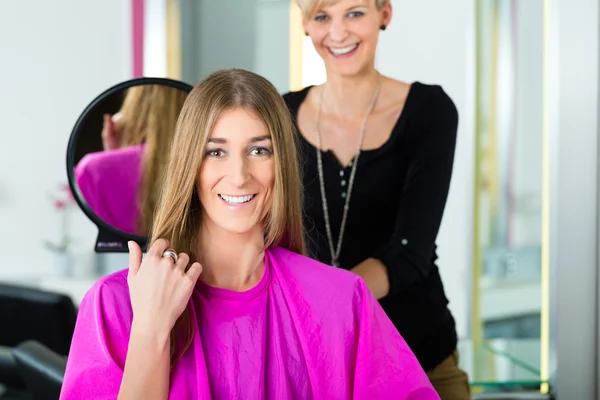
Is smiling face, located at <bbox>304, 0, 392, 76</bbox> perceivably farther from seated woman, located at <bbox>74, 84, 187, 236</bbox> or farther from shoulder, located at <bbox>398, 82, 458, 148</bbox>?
seated woman, located at <bbox>74, 84, 187, 236</bbox>

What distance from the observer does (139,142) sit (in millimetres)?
1992

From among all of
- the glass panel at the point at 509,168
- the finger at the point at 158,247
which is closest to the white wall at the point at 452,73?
the glass panel at the point at 509,168

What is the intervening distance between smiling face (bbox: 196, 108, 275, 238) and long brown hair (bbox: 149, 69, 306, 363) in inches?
0.6

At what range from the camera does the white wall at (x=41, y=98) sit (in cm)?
365

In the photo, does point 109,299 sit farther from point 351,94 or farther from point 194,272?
point 351,94

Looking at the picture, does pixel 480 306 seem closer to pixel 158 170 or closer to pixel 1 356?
pixel 158 170

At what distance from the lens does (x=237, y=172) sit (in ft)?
5.02

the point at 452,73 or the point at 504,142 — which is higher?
the point at 452,73

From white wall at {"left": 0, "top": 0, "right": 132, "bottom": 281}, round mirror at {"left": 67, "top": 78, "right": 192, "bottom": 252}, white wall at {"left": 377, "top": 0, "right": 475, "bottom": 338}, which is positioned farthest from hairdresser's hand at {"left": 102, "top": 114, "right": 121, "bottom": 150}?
white wall at {"left": 0, "top": 0, "right": 132, "bottom": 281}

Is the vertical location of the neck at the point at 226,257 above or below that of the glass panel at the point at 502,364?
above

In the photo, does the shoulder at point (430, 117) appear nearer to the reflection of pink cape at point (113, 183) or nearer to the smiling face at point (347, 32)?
the smiling face at point (347, 32)

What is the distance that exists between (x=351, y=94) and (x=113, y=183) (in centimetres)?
68

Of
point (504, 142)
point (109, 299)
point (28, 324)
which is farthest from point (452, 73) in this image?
point (28, 324)

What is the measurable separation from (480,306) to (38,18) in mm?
2372
